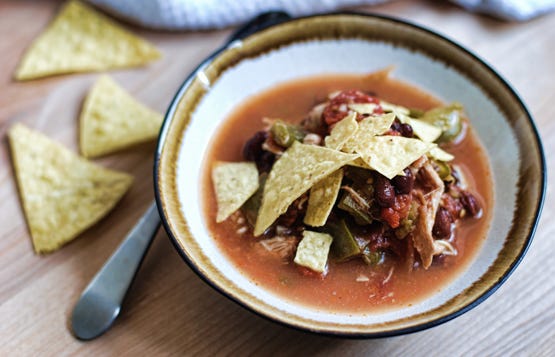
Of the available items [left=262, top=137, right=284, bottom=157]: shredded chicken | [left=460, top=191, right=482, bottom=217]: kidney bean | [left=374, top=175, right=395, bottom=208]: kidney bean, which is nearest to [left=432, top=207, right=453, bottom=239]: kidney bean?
[left=460, top=191, right=482, bottom=217]: kidney bean

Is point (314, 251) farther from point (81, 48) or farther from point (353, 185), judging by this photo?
point (81, 48)

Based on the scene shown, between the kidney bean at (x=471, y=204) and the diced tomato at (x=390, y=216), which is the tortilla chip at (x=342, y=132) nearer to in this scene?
the diced tomato at (x=390, y=216)

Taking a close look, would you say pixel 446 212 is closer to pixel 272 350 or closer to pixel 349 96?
pixel 349 96

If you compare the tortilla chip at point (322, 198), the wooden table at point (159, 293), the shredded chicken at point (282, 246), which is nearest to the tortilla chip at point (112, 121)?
the wooden table at point (159, 293)

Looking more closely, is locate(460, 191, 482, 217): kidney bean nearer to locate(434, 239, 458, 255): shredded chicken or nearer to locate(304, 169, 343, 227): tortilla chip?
locate(434, 239, 458, 255): shredded chicken

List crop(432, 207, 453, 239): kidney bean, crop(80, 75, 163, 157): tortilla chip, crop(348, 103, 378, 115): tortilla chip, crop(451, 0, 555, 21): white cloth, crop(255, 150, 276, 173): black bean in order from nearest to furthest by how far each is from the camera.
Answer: crop(432, 207, 453, 239): kidney bean
crop(348, 103, 378, 115): tortilla chip
crop(255, 150, 276, 173): black bean
crop(80, 75, 163, 157): tortilla chip
crop(451, 0, 555, 21): white cloth

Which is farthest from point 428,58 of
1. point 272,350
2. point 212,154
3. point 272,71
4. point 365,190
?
point 272,350

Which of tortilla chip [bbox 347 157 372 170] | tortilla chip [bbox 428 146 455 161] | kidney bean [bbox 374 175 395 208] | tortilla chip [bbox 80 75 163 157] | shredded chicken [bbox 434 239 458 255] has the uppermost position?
tortilla chip [bbox 428 146 455 161]
